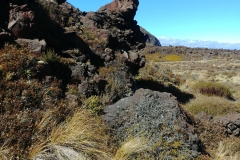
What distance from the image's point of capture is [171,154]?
18.6 ft

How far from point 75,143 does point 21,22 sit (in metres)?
6.13

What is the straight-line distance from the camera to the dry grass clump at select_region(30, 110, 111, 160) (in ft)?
15.1

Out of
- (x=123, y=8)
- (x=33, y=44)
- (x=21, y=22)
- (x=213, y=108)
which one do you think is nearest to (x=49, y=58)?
(x=33, y=44)

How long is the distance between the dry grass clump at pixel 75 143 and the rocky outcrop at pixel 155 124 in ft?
2.40

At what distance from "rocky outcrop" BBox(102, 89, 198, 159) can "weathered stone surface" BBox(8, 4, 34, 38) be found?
445cm

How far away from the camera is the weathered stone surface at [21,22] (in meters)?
9.05

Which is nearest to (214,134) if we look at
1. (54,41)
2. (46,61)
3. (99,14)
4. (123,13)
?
(46,61)

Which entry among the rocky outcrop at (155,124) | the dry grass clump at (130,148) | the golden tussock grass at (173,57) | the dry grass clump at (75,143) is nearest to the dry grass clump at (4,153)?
the dry grass clump at (75,143)

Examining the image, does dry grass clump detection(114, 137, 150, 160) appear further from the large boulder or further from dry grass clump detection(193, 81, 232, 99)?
the large boulder

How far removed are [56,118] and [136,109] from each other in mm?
2235

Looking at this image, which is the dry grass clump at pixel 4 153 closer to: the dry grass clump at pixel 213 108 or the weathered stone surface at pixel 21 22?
the weathered stone surface at pixel 21 22

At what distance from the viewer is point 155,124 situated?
6250 mm

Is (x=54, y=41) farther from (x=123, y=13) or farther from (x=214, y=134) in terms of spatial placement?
(x=123, y=13)

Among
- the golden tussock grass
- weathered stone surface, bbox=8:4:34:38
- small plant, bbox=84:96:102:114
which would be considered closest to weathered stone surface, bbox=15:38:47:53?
weathered stone surface, bbox=8:4:34:38
